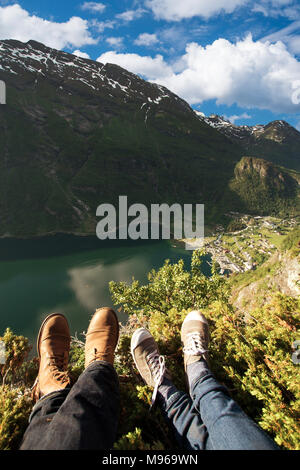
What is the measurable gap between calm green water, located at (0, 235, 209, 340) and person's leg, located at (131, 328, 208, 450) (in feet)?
199

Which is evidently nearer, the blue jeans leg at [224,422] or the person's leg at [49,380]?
the blue jeans leg at [224,422]

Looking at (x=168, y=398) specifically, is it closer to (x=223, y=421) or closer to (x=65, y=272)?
(x=223, y=421)

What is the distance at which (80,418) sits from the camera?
2709 millimetres

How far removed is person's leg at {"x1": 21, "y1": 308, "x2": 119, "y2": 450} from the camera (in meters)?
2.48

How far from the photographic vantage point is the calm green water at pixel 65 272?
6762 cm

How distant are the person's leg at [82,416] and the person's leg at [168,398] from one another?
64 centimetres

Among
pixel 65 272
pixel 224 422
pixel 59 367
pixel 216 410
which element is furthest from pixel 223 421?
pixel 65 272

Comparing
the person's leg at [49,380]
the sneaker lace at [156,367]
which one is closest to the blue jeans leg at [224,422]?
the sneaker lace at [156,367]

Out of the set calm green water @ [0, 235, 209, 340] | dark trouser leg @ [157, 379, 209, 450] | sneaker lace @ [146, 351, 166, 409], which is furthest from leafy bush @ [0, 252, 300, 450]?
calm green water @ [0, 235, 209, 340]

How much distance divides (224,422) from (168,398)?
2.84 feet

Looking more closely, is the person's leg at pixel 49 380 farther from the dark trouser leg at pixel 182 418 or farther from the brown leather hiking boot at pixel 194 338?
the brown leather hiking boot at pixel 194 338

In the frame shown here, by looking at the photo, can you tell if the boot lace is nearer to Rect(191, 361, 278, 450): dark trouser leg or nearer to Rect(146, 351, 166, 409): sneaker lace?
Rect(146, 351, 166, 409): sneaker lace

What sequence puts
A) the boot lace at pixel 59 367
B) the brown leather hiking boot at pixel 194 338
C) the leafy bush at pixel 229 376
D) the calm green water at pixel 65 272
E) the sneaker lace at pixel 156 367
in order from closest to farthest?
1. the leafy bush at pixel 229 376
2. the sneaker lace at pixel 156 367
3. the boot lace at pixel 59 367
4. the brown leather hiking boot at pixel 194 338
5. the calm green water at pixel 65 272
